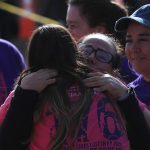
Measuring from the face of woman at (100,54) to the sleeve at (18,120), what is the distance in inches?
13.9

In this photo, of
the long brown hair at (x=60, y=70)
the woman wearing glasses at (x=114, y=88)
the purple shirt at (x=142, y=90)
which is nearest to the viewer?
the long brown hair at (x=60, y=70)

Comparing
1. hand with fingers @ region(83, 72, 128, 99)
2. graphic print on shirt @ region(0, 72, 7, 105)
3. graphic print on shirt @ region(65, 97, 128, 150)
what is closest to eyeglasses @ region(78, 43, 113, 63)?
hand with fingers @ region(83, 72, 128, 99)

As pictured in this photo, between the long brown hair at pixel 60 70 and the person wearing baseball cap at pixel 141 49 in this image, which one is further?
the person wearing baseball cap at pixel 141 49

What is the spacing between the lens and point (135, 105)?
301 centimetres

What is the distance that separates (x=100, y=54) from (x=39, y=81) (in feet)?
1.20

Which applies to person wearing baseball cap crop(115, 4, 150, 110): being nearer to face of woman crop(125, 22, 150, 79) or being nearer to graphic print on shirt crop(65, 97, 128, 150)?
face of woman crop(125, 22, 150, 79)

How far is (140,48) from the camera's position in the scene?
135 inches

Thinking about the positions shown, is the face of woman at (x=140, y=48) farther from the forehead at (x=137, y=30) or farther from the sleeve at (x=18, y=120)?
the sleeve at (x=18, y=120)

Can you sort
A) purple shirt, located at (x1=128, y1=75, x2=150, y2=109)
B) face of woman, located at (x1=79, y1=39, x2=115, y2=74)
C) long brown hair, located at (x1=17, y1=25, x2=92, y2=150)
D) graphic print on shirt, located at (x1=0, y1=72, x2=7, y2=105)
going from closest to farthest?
long brown hair, located at (x1=17, y1=25, x2=92, y2=150) → face of woman, located at (x1=79, y1=39, x2=115, y2=74) → purple shirt, located at (x1=128, y1=75, x2=150, y2=109) → graphic print on shirt, located at (x1=0, y1=72, x2=7, y2=105)

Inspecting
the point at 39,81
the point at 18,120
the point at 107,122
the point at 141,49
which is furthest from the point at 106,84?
the point at 141,49

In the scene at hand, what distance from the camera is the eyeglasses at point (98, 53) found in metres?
3.12

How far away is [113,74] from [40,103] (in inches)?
17.5

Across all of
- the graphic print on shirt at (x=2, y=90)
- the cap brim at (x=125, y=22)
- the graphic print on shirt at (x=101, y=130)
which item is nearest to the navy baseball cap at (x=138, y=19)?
the cap brim at (x=125, y=22)

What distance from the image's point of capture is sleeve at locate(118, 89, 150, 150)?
2.99m
